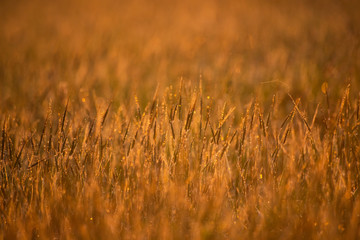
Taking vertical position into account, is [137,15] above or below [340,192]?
above

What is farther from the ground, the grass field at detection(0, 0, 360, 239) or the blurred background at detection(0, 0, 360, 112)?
the blurred background at detection(0, 0, 360, 112)

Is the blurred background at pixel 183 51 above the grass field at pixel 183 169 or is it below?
above

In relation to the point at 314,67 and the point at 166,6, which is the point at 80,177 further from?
the point at 166,6

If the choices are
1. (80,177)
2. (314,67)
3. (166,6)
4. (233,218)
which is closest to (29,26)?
(166,6)

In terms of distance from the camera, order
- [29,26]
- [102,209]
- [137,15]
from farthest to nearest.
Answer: [137,15], [29,26], [102,209]

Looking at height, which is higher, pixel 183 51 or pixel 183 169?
pixel 183 51

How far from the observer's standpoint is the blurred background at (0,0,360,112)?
2.35 meters

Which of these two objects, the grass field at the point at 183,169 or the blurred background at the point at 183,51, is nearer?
the grass field at the point at 183,169

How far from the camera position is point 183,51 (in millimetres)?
3660

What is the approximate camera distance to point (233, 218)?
1218 mm

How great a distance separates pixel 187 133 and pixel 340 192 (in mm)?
593

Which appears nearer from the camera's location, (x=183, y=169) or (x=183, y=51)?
(x=183, y=169)

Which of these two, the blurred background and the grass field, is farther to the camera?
the blurred background

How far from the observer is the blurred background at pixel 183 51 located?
2.35 metres
